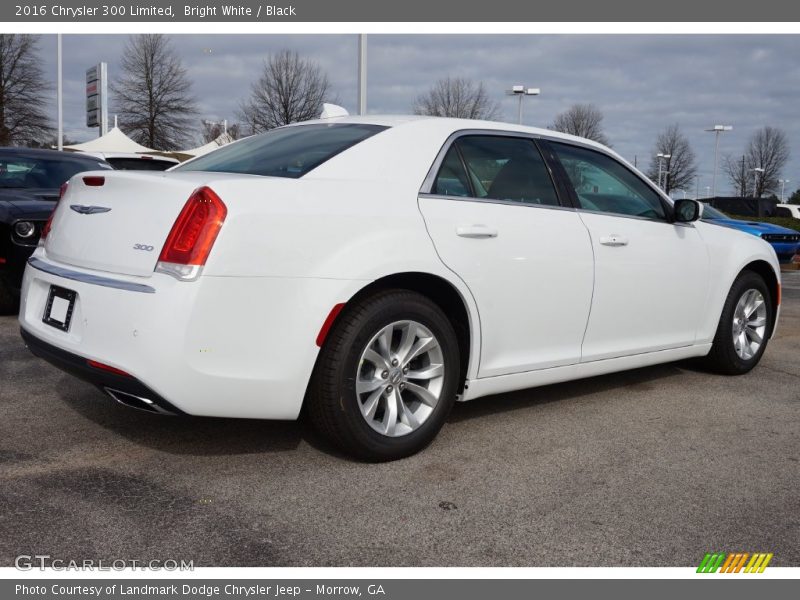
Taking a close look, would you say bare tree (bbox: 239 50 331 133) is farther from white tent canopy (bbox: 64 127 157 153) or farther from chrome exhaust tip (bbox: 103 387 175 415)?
chrome exhaust tip (bbox: 103 387 175 415)

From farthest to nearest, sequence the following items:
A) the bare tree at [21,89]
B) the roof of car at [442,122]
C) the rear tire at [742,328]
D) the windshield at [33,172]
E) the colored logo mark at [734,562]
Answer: the bare tree at [21,89], the windshield at [33,172], the rear tire at [742,328], the roof of car at [442,122], the colored logo mark at [734,562]

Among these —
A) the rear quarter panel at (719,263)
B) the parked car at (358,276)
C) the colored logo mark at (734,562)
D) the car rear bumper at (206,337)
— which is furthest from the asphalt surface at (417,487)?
the rear quarter panel at (719,263)

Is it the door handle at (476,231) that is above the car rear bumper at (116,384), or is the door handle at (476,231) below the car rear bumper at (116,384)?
above

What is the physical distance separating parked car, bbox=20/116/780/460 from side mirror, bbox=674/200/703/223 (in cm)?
14

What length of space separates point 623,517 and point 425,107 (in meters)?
32.2

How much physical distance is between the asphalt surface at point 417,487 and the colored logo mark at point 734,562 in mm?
37

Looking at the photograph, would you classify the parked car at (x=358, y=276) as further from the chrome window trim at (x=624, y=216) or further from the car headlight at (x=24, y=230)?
the car headlight at (x=24, y=230)

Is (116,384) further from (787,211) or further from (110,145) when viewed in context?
(787,211)

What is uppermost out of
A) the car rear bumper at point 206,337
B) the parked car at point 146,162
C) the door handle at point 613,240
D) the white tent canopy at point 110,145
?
the white tent canopy at point 110,145

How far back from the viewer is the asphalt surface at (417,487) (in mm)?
2674

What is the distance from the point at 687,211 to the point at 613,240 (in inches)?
29.6

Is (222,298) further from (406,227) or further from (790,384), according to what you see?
(790,384)

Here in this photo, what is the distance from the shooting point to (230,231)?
2986 mm

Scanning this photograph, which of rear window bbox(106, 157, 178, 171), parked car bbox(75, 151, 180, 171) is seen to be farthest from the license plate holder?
rear window bbox(106, 157, 178, 171)
